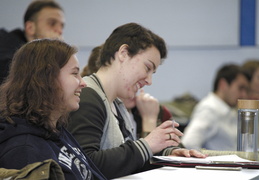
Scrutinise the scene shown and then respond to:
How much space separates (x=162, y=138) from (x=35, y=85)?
0.52 metres

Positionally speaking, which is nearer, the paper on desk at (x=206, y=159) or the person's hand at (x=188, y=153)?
the paper on desk at (x=206, y=159)

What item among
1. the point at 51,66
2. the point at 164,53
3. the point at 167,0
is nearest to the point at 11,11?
the point at 167,0

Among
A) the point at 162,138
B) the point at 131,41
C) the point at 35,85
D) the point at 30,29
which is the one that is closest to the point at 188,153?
the point at 162,138

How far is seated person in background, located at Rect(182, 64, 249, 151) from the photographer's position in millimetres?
3525

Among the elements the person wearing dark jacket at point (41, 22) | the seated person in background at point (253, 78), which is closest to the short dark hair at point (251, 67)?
the seated person in background at point (253, 78)

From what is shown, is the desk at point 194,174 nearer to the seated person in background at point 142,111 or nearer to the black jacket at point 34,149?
the black jacket at point 34,149

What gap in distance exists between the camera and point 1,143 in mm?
1254

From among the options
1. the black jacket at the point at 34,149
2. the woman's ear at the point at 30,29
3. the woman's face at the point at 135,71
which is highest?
the woman's ear at the point at 30,29

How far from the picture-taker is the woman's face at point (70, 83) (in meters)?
1.43

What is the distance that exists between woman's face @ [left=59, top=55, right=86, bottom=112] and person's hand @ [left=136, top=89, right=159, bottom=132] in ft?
3.23

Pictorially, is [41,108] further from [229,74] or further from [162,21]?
[162,21]

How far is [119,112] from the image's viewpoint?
6.44ft

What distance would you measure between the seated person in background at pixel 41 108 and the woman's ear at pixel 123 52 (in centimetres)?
41

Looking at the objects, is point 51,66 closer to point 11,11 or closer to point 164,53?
point 164,53
